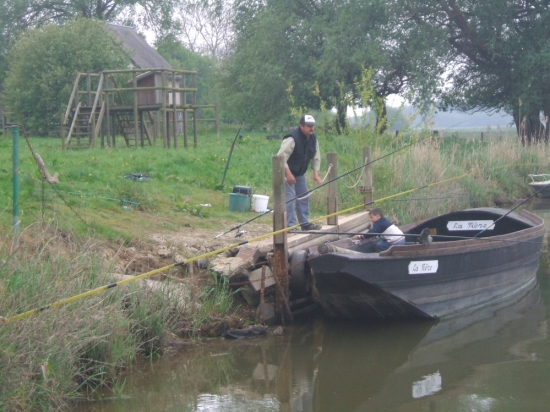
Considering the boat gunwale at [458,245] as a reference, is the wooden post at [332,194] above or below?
above

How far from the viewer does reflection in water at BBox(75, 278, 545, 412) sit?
712cm

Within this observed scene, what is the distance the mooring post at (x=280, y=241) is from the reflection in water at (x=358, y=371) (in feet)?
1.30

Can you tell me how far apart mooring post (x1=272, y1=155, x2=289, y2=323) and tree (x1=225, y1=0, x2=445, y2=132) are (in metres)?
17.6

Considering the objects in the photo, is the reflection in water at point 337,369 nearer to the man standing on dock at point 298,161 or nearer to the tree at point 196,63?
the man standing on dock at point 298,161

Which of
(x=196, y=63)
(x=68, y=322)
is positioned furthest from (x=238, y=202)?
(x=196, y=63)

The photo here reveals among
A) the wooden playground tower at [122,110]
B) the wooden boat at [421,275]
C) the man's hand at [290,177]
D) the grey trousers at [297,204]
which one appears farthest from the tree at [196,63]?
the man's hand at [290,177]

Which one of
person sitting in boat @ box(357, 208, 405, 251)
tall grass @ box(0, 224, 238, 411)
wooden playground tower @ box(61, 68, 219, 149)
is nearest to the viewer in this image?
tall grass @ box(0, 224, 238, 411)

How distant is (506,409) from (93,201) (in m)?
6.86

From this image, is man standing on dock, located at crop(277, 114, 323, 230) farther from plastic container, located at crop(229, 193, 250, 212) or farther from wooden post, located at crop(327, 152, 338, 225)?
plastic container, located at crop(229, 193, 250, 212)

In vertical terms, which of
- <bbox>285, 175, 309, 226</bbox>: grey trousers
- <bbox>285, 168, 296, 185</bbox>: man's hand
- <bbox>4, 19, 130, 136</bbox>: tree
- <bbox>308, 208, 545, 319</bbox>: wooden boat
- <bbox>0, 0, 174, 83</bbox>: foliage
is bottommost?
<bbox>308, 208, 545, 319</bbox>: wooden boat

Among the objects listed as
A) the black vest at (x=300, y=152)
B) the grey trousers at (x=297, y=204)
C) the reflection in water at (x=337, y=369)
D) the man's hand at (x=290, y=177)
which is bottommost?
the reflection in water at (x=337, y=369)

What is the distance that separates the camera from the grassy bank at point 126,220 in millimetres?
6203

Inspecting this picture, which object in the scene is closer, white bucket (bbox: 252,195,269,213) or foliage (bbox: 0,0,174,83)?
white bucket (bbox: 252,195,269,213)

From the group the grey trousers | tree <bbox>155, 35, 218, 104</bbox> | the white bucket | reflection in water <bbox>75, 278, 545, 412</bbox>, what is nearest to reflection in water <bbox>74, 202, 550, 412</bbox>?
reflection in water <bbox>75, 278, 545, 412</bbox>
